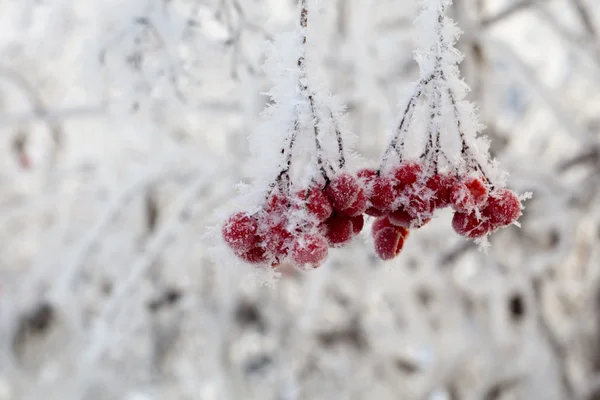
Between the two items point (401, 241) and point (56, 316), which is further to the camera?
point (56, 316)

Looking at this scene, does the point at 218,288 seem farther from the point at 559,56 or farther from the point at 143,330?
the point at 559,56

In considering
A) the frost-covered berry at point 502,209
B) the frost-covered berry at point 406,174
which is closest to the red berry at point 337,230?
the frost-covered berry at point 406,174

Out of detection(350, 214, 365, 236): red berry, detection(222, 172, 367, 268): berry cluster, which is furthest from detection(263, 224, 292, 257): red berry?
detection(350, 214, 365, 236): red berry

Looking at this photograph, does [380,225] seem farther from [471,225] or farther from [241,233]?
[241,233]

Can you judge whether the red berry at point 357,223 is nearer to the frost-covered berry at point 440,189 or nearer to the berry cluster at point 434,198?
the berry cluster at point 434,198

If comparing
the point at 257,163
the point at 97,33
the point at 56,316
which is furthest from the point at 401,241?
the point at 56,316

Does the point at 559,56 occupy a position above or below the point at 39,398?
above

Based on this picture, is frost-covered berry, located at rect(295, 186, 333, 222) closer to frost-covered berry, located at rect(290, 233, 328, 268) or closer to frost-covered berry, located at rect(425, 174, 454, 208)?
frost-covered berry, located at rect(290, 233, 328, 268)

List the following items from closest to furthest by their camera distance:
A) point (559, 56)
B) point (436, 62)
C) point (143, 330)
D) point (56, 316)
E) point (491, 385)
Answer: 1. point (436, 62)
2. point (491, 385)
3. point (143, 330)
4. point (559, 56)
5. point (56, 316)
